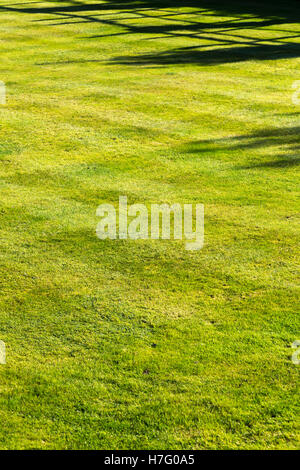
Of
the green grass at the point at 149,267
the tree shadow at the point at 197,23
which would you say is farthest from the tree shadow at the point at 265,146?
the tree shadow at the point at 197,23

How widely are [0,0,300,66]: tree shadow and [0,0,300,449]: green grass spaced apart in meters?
1.75

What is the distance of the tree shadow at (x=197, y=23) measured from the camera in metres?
14.5

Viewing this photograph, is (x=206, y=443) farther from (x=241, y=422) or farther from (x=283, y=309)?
(x=283, y=309)

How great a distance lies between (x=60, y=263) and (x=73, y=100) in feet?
18.9

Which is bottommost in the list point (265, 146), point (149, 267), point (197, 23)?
point (149, 267)

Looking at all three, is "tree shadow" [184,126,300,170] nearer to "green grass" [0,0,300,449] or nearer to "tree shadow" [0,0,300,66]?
"green grass" [0,0,300,449]

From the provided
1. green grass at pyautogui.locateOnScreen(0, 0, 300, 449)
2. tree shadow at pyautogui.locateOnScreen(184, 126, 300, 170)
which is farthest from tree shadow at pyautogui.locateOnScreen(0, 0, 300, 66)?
tree shadow at pyautogui.locateOnScreen(184, 126, 300, 170)

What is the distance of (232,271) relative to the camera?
583cm

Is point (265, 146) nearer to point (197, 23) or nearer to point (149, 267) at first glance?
point (149, 267)

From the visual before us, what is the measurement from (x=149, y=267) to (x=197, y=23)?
14.2 meters

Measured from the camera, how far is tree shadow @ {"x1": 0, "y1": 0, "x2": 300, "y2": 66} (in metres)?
14.5

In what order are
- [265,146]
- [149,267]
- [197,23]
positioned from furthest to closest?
[197,23]
[265,146]
[149,267]

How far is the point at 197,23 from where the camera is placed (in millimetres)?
18359

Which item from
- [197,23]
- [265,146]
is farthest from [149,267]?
[197,23]
